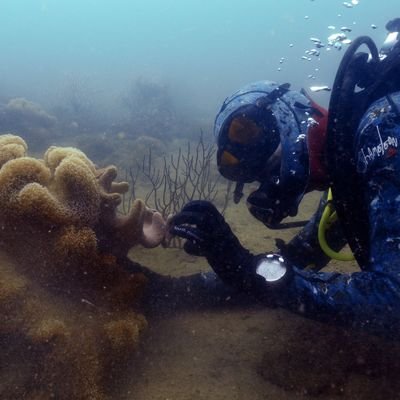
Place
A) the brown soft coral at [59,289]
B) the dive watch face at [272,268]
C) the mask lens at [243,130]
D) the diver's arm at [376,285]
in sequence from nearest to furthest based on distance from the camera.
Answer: the diver's arm at [376,285] → the dive watch face at [272,268] → the brown soft coral at [59,289] → the mask lens at [243,130]

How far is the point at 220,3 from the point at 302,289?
559 ft

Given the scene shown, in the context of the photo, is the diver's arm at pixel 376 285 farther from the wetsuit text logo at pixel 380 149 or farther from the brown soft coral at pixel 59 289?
the brown soft coral at pixel 59 289

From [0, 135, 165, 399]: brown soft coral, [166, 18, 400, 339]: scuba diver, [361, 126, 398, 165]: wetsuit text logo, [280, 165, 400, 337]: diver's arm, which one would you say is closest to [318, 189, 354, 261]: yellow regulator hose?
[166, 18, 400, 339]: scuba diver

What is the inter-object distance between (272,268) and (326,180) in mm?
699

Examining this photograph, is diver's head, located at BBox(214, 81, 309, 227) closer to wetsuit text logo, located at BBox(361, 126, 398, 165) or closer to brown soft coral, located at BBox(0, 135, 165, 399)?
wetsuit text logo, located at BBox(361, 126, 398, 165)

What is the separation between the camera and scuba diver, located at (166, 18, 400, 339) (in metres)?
1.92

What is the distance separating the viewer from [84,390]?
7.32 ft

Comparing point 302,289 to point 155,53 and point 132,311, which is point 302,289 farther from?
point 155,53

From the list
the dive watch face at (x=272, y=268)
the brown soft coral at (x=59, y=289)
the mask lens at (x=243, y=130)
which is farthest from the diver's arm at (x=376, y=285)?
the brown soft coral at (x=59, y=289)

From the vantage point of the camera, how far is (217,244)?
7.46 feet

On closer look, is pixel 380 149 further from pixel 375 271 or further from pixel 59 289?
pixel 59 289

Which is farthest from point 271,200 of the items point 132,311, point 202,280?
point 132,311

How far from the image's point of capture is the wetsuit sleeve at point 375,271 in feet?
6.12

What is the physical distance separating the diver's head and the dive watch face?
39 centimetres
